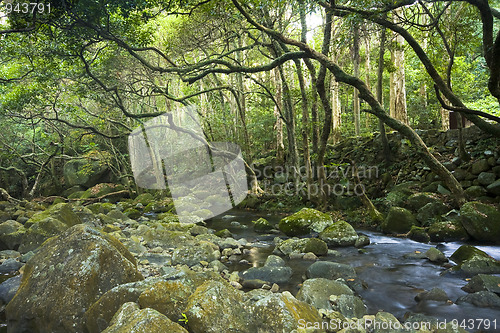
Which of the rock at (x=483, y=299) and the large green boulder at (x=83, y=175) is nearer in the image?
the rock at (x=483, y=299)

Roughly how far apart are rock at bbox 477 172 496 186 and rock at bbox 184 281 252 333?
7772 millimetres

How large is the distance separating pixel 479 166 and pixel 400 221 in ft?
8.86

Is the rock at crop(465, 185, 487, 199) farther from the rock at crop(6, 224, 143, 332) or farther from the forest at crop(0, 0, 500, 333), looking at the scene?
the rock at crop(6, 224, 143, 332)

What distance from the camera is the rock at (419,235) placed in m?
7.10

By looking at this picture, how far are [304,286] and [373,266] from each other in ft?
8.01

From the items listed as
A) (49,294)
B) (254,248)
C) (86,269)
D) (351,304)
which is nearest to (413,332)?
(351,304)

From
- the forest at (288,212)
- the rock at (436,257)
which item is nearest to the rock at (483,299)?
the forest at (288,212)

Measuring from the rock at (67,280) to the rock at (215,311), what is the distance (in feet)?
4.12

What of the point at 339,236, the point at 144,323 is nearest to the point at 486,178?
the point at 339,236

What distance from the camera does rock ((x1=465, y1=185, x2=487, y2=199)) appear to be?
7.70 meters

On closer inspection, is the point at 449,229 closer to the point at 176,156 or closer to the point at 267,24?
the point at 267,24

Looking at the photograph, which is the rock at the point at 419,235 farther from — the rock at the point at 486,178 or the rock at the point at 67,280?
the rock at the point at 67,280

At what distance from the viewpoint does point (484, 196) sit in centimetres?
760

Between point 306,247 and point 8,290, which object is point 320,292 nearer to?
point 306,247
